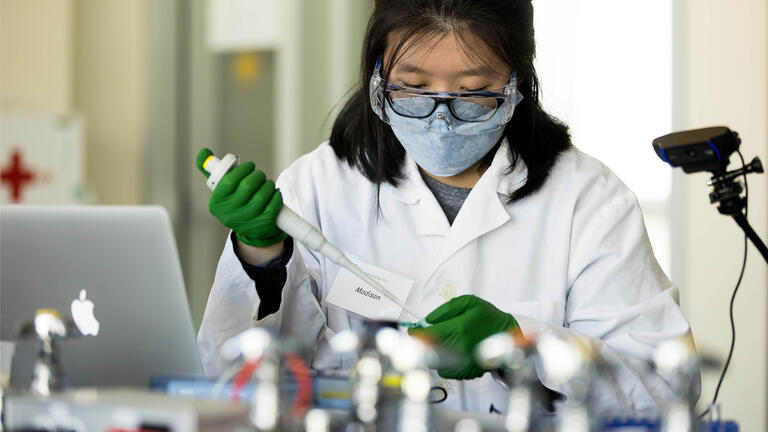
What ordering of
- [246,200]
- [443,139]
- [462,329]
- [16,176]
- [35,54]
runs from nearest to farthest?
[462,329] < [246,200] < [443,139] < [16,176] < [35,54]

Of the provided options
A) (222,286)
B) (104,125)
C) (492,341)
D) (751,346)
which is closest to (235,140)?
(104,125)

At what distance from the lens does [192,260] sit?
179 inches

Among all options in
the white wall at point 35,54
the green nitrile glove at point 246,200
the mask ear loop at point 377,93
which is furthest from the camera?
the white wall at point 35,54

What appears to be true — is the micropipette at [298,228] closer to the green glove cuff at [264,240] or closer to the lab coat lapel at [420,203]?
the green glove cuff at [264,240]

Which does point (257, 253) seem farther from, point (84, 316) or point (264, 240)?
point (84, 316)

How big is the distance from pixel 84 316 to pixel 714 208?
2441 millimetres

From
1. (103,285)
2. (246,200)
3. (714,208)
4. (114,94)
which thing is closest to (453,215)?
(246,200)

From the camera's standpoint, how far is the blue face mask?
5.00 feet

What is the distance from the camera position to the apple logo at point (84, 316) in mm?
1074

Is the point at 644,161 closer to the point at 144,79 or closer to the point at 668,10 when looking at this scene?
the point at 668,10

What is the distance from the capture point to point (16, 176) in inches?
148

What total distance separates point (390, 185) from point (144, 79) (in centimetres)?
302

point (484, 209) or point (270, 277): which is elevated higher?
point (484, 209)

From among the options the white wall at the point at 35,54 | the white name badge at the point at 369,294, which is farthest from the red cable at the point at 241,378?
the white wall at the point at 35,54
